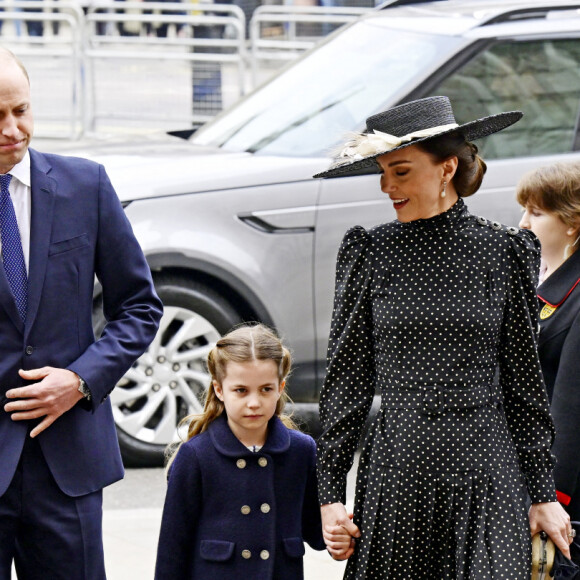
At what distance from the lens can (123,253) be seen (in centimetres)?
331

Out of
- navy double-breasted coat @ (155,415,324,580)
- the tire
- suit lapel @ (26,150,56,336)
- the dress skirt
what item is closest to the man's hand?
suit lapel @ (26,150,56,336)

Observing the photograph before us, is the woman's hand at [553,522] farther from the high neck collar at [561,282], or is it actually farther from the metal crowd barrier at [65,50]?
the metal crowd barrier at [65,50]

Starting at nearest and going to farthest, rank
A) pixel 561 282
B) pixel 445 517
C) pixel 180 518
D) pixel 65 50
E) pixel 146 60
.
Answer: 1. pixel 445 517
2. pixel 180 518
3. pixel 561 282
4. pixel 146 60
5. pixel 65 50

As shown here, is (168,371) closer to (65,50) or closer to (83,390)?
(83,390)

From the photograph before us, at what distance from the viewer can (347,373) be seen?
320 centimetres

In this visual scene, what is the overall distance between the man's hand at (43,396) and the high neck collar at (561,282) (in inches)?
52.6

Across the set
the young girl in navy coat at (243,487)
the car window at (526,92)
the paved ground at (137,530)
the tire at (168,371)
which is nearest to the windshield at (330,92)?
the car window at (526,92)

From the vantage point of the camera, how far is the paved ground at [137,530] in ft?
16.4

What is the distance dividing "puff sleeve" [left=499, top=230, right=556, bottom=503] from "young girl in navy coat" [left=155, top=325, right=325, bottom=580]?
61cm

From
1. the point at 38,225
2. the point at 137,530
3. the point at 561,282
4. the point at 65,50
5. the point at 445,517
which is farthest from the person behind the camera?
the point at 65,50

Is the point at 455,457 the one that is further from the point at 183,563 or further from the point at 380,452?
the point at 183,563

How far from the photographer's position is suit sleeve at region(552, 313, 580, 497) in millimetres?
3342

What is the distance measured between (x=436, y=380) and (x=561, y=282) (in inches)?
27.6

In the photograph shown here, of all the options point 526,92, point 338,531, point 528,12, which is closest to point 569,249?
point 338,531
